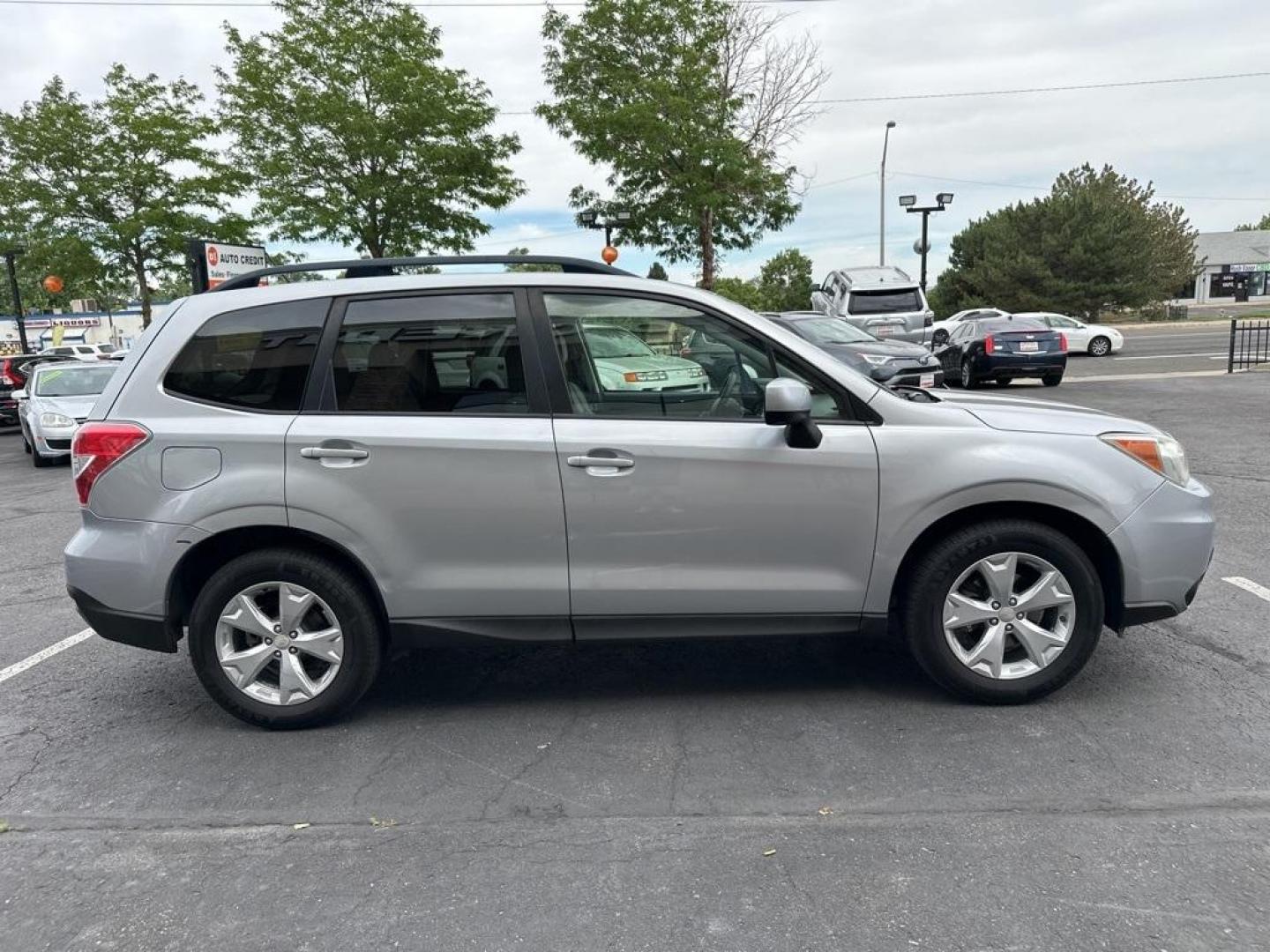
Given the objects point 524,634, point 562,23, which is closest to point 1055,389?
point 562,23

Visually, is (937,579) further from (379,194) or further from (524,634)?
(379,194)

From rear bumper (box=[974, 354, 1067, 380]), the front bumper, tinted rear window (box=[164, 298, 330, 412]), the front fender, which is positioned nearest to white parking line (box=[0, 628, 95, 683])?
tinted rear window (box=[164, 298, 330, 412])

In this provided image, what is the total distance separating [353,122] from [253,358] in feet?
54.9

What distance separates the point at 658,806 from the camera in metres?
3.08

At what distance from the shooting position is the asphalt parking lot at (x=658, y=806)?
249cm

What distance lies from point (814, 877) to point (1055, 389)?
1637 centimetres

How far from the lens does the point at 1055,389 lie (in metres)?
17.0

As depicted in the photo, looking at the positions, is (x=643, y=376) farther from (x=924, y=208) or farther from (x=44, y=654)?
(x=924, y=208)

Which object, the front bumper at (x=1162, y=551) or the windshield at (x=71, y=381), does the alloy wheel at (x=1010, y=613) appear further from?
the windshield at (x=71, y=381)

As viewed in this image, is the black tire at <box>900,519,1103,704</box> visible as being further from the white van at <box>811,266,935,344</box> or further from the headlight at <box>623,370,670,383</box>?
the white van at <box>811,266,935,344</box>

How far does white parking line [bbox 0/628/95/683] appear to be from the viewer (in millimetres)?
4573

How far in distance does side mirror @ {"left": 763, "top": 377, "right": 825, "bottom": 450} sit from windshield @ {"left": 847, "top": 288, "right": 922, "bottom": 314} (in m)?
15.6

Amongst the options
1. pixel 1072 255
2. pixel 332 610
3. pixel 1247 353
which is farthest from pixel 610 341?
pixel 1072 255

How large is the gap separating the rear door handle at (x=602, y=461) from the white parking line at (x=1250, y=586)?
3810 mm
